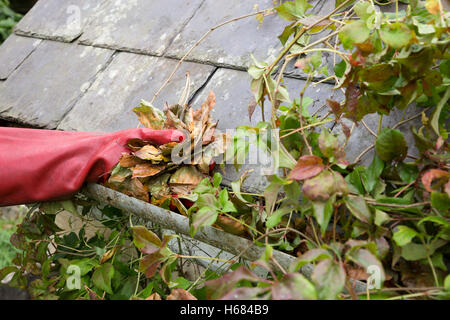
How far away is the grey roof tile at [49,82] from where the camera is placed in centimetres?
188

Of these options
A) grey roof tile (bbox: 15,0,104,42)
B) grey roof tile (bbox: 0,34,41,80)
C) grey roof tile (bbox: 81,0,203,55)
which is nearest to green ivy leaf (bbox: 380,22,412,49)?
grey roof tile (bbox: 81,0,203,55)

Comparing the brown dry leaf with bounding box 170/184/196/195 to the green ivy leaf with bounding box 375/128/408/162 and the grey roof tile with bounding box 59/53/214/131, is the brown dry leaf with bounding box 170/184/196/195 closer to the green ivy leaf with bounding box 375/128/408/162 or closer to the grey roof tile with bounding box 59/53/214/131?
the grey roof tile with bounding box 59/53/214/131

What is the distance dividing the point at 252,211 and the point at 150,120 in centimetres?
50

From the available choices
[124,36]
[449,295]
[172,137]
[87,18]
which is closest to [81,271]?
[172,137]

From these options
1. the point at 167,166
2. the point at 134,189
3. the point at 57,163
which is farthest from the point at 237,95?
the point at 57,163

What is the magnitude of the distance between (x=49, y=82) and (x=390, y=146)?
5.01 feet

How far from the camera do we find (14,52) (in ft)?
7.45

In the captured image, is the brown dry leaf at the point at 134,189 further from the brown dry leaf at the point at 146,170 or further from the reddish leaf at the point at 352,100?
the reddish leaf at the point at 352,100

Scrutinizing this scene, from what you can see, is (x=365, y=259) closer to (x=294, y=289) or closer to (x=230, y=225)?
(x=294, y=289)

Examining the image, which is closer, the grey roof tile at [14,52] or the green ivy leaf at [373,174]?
the green ivy leaf at [373,174]

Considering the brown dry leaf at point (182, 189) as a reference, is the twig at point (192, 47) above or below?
above

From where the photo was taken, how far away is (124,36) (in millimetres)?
1974

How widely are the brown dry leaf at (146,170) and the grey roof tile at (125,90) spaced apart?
12.9 inches

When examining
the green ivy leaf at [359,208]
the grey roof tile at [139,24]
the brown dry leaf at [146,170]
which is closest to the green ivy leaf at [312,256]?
the green ivy leaf at [359,208]
